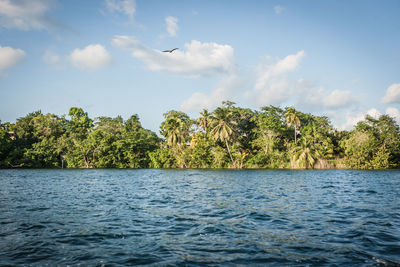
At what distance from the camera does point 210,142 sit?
68.6 meters

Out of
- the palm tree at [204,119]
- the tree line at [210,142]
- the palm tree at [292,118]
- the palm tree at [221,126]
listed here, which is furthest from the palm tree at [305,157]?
the palm tree at [204,119]

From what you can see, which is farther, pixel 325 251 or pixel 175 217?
pixel 175 217

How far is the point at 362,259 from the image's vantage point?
656 centimetres

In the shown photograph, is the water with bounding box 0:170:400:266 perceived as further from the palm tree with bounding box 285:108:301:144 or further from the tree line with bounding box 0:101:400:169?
the palm tree with bounding box 285:108:301:144

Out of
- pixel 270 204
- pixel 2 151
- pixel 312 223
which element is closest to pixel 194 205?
pixel 270 204

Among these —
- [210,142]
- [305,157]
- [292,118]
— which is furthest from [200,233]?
[292,118]

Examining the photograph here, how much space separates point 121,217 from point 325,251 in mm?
7870

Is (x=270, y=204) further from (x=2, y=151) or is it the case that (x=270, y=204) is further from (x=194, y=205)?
(x=2, y=151)

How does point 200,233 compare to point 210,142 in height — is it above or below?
below

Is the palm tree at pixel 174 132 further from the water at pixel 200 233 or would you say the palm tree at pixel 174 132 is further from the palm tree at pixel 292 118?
the water at pixel 200 233

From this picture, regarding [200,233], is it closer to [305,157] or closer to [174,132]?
[305,157]

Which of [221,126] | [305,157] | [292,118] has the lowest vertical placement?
[305,157]

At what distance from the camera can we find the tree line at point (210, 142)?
59.7 meters

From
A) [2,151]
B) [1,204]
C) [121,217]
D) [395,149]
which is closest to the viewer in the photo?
[121,217]
